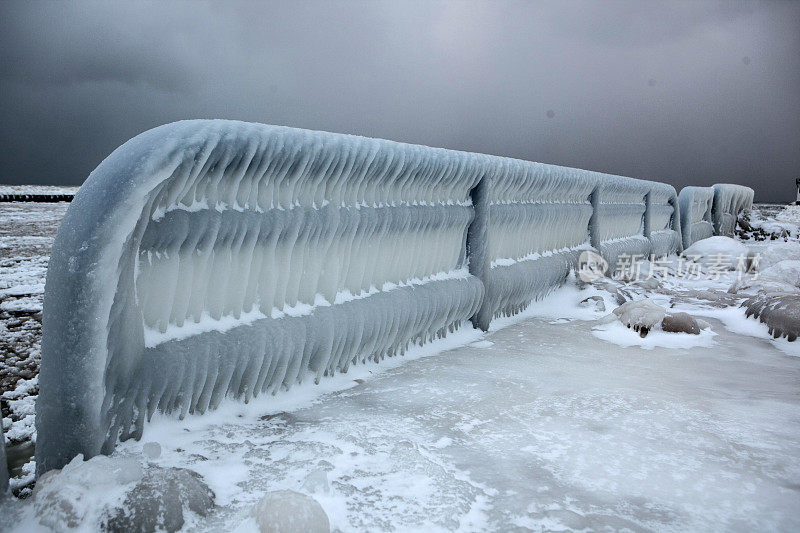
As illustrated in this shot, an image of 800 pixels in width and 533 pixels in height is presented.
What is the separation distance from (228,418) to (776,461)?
4.94 ft

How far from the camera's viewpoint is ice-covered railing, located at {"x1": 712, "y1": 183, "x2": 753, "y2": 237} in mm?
8586

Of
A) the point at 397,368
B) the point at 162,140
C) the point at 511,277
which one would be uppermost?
the point at 162,140

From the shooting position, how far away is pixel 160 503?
1.10 meters

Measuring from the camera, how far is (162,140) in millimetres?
1412

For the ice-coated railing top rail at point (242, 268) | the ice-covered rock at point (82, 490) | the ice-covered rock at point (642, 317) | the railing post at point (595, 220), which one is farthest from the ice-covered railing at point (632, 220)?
the ice-covered rock at point (82, 490)

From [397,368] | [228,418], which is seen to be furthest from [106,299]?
[397,368]

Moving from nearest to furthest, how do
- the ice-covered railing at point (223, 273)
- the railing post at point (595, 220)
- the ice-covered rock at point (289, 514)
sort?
the ice-covered rock at point (289, 514) < the ice-covered railing at point (223, 273) < the railing post at point (595, 220)

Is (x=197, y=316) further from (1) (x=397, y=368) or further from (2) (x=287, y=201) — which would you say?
(1) (x=397, y=368)

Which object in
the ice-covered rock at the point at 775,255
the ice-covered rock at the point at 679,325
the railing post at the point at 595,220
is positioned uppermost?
the railing post at the point at 595,220

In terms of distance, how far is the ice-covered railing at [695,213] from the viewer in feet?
23.6

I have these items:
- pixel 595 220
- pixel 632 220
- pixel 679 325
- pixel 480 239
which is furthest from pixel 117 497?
pixel 632 220

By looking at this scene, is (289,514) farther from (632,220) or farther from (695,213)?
(695,213)

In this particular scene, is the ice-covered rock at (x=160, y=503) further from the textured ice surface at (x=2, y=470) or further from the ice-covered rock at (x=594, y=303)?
the ice-covered rock at (x=594, y=303)

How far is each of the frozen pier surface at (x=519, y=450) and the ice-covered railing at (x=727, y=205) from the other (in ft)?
23.7
